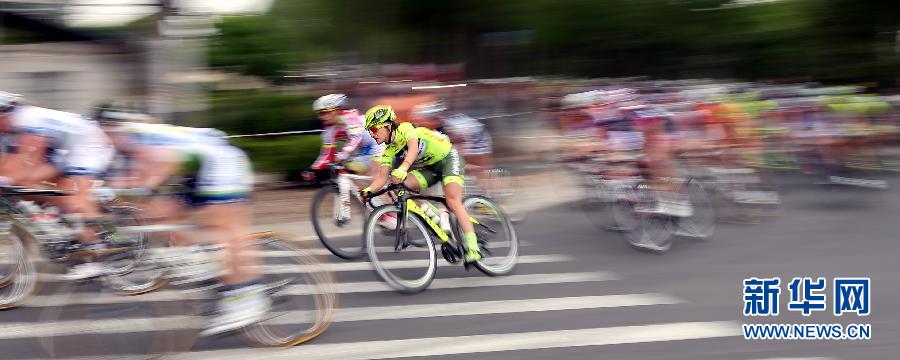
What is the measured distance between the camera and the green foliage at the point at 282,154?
48.3ft

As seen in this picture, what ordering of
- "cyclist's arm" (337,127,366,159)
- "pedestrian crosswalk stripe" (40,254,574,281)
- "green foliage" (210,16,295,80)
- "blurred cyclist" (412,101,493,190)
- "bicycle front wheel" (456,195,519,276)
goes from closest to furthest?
"pedestrian crosswalk stripe" (40,254,574,281)
"bicycle front wheel" (456,195,519,276)
"cyclist's arm" (337,127,366,159)
"blurred cyclist" (412,101,493,190)
"green foliage" (210,16,295,80)

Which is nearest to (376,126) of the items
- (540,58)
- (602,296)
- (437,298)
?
(437,298)

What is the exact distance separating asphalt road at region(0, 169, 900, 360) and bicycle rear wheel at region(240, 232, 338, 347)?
103 millimetres

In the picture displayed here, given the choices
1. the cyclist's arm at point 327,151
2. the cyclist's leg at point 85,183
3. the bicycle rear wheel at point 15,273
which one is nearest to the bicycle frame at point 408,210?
the cyclist's arm at point 327,151

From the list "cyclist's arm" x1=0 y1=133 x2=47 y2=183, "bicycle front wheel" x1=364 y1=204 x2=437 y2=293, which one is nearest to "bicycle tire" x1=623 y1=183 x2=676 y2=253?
"bicycle front wheel" x1=364 y1=204 x2=437 y2=293

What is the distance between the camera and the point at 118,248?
699 centimetres

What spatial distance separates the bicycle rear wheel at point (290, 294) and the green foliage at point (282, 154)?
8175mm

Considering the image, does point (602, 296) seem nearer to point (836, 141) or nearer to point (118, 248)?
point (118, 248)

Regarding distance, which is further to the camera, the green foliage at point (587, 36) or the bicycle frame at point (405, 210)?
the green foliage at point (587, 36)

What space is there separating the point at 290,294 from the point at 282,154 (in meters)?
8.36

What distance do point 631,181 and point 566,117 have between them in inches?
107

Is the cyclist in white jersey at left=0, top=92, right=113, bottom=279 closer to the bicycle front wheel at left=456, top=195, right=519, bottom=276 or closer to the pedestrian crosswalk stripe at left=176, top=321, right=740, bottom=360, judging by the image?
the pedestrian crosswalk stripe at left=176, top=321, right=740, bottom=360

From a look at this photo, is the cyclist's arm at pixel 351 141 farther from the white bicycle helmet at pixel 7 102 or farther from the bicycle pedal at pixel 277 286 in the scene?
the bicycle pedal at pixel 277 286

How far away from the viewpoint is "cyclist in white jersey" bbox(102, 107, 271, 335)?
6.16m
